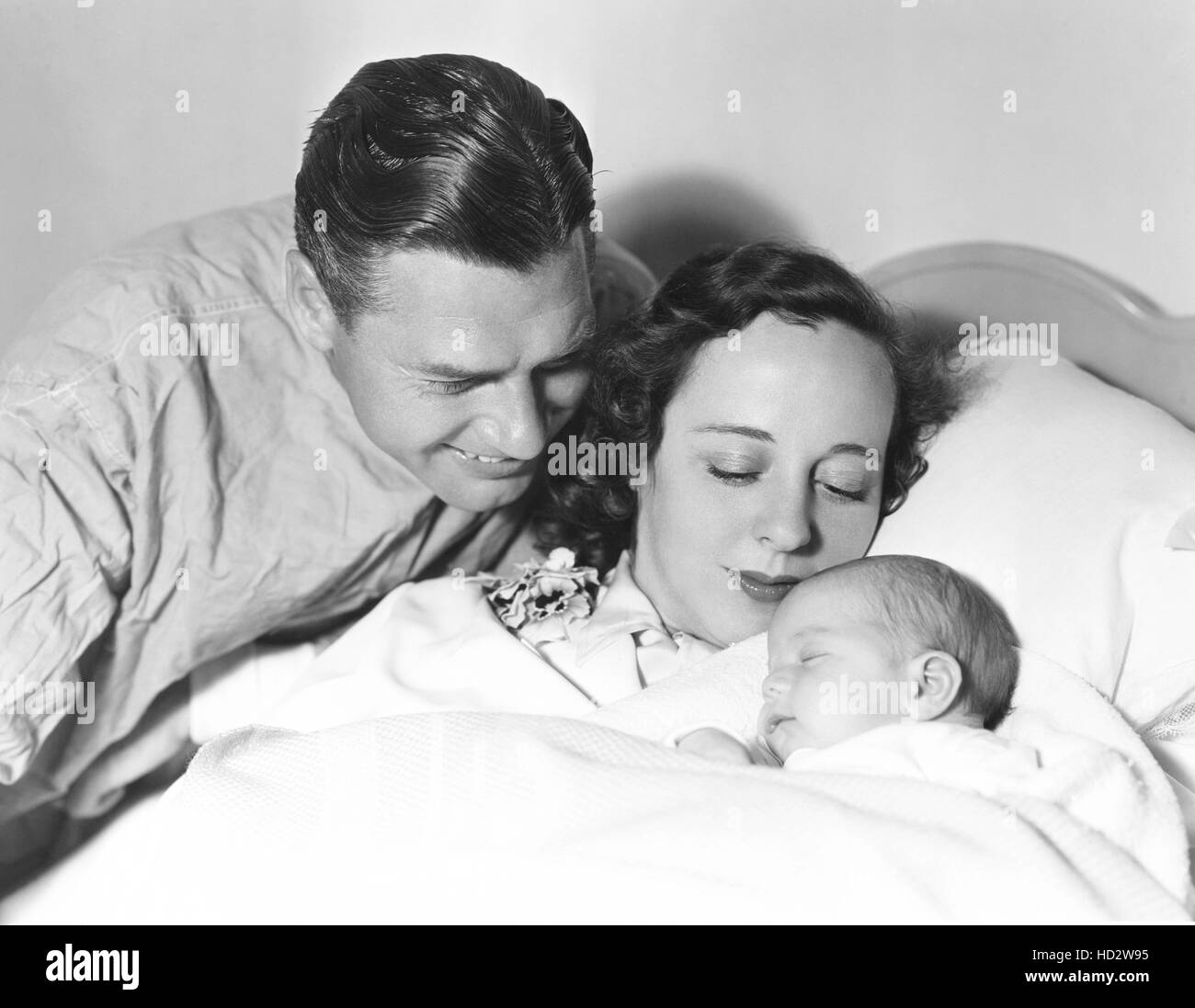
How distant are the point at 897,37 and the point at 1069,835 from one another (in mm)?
1503

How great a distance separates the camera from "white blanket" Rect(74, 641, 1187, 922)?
3.45 ft

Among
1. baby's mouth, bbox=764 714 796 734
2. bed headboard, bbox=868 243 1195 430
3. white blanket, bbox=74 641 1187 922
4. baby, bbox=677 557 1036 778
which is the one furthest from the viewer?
bed headboard, bbox=868 243 1195 430

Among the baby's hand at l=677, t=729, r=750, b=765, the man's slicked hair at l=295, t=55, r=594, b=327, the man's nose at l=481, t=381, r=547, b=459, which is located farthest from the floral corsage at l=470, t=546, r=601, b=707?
the man's slicked hair at l=295, t=55, r=594, b=327

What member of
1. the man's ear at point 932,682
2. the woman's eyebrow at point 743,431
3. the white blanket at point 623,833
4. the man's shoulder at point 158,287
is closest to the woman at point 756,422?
the woman's eyebrow at point 743,431

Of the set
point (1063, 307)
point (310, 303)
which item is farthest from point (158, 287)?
point (1063, 307)

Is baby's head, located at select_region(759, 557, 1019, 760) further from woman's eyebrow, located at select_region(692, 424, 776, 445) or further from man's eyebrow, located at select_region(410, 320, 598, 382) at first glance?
man's eyebrow, located at select_region(410, 320, 598, 382)

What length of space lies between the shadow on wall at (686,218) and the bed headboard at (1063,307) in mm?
229

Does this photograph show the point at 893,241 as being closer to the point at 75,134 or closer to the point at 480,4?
the point at 480,4

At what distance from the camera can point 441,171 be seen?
4.62 ft

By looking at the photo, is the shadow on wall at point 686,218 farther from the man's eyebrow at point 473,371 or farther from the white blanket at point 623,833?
the white blanket at point 623,833

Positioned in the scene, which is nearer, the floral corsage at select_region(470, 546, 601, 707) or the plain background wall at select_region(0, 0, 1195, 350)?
the floral corsage at select_region(470, 546, 601, 707)

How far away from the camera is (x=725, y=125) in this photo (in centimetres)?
216

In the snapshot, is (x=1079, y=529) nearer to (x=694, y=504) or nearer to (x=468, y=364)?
(x=694, y=504)

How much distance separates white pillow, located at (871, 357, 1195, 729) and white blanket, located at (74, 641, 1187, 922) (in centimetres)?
18
